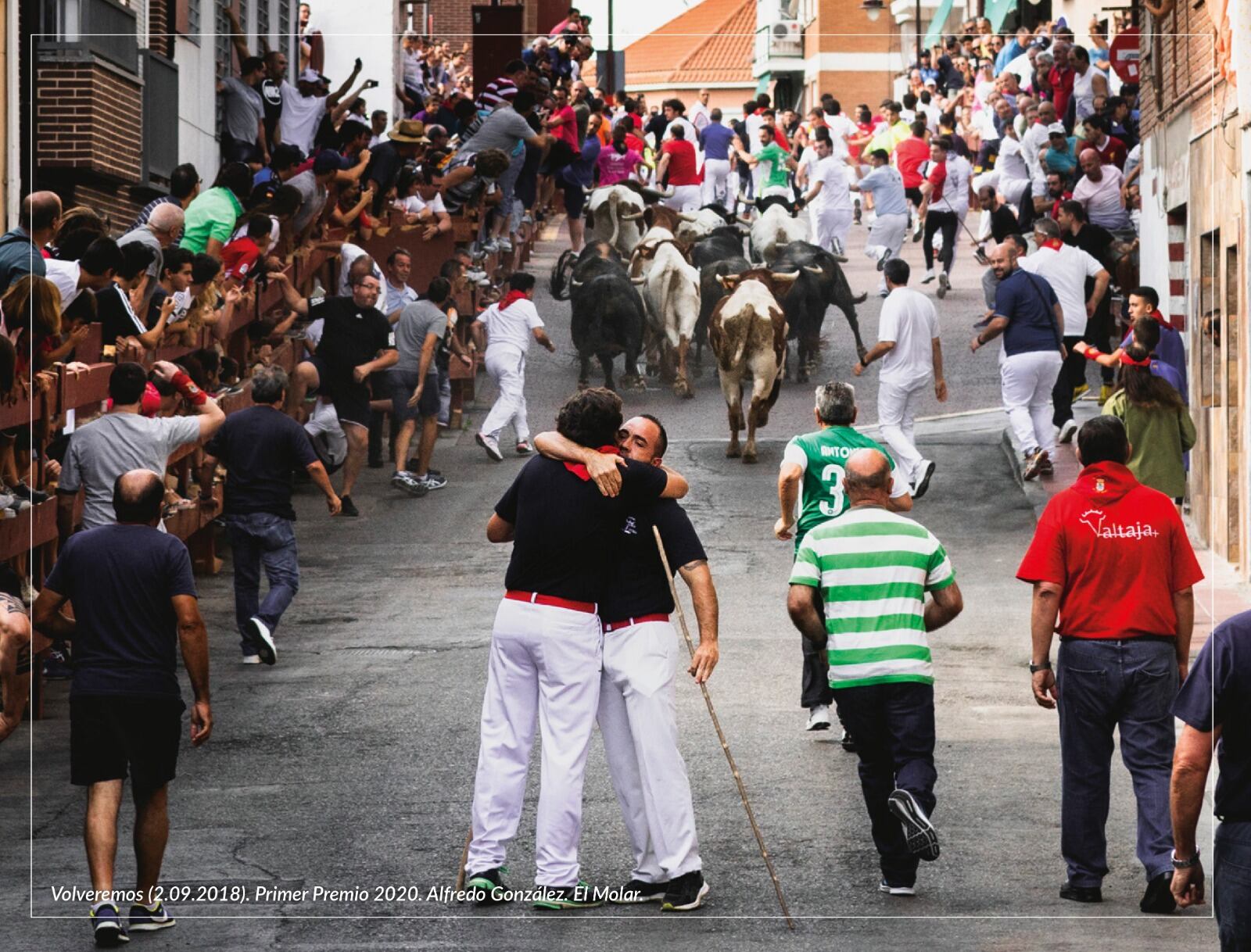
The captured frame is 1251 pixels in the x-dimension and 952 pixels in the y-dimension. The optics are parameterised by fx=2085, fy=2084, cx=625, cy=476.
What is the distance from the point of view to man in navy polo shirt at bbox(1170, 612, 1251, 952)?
514 cm

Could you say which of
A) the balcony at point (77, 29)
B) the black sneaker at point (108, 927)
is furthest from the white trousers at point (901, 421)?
the black sneaker at point (108, 927)

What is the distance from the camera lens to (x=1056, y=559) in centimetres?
766

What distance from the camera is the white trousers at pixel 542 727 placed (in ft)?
24.2

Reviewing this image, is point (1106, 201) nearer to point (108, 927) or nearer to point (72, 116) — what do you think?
point (72, 116)

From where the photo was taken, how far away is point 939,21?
50688mm

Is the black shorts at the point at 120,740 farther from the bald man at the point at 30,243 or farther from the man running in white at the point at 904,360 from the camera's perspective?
the man running in white at the point at 904,360

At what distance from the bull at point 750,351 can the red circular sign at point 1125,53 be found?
21.0 ft

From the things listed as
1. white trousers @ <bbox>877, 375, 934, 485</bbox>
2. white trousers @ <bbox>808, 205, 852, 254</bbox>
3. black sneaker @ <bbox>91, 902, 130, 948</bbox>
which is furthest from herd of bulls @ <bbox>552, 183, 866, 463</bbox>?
black sneaker @ <bbox>91, 902, 130, 948</bbox>

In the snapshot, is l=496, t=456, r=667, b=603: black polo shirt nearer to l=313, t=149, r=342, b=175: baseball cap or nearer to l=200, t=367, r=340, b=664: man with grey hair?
l=200, t=367, r=340, b=664: man with grey hair

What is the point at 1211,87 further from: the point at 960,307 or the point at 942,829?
the point at 960,307

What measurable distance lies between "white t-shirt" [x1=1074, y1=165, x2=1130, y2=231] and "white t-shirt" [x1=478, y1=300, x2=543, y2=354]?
687cm

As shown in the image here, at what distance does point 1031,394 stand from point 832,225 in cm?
1419

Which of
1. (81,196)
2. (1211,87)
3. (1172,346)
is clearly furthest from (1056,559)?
(81,196)

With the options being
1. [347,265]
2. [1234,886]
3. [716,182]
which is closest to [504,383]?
[347,265]
